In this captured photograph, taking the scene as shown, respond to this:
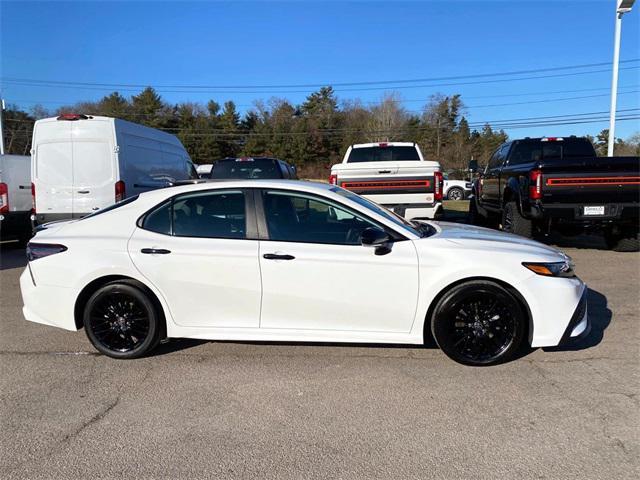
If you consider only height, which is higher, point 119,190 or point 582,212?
point 119,190

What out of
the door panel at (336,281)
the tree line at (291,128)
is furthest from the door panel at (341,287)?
the tree line at (291,128)

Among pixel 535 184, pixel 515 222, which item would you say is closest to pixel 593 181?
pixel 535 184

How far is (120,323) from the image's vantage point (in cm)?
433

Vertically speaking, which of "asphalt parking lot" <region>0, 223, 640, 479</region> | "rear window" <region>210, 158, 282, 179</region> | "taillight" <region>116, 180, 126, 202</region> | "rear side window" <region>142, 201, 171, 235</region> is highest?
"rear window" <region>210, 158, 282, 179</region>

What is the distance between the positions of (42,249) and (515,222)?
25.0 ft

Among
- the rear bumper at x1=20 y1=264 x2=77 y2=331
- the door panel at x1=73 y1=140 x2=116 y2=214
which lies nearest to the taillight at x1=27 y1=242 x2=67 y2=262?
the rear bumper at x1=20 y1=264 x2=77 y2=331

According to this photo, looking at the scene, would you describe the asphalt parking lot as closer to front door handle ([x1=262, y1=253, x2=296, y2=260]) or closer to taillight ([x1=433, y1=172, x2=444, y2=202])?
front door handle ([x1=262, y1=253, x2=296, y2=260])

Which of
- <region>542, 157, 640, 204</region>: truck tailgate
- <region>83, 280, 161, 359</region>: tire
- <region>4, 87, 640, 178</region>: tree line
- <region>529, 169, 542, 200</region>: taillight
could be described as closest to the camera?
<region>83, 280, 161, 359</region>: tire

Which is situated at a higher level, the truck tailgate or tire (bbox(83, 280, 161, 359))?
the truck tailgate

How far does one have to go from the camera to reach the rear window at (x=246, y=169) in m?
11.6

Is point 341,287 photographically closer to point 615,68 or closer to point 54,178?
point 54,178

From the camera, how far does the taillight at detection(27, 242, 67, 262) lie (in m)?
4.33

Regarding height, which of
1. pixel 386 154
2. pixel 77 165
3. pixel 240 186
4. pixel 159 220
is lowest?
pixel 159 220

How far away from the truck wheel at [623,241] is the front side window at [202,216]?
8278mm
